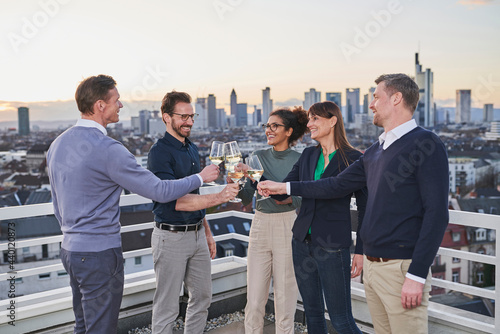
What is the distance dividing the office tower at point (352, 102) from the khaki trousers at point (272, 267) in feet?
132

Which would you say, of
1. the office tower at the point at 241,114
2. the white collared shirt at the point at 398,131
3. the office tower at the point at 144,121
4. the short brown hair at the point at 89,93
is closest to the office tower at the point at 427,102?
the office tower at the point at 241,114

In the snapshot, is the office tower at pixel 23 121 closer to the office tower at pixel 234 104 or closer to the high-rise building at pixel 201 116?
the high-rise building at pixel 201 116

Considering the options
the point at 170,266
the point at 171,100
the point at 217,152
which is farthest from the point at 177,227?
the point at 171,100

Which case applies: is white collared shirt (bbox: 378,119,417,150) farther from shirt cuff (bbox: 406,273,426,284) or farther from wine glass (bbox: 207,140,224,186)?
wine glass (bbox: 207,140,224,186)

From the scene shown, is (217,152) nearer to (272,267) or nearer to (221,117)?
(272,267)

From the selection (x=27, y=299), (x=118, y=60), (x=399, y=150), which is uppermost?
(x=118, y=60)

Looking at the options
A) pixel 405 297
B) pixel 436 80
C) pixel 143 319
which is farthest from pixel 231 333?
pixel 436 80

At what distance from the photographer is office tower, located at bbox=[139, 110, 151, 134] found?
94.5ft

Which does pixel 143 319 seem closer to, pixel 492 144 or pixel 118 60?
pixel 118 60

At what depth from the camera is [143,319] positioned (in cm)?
322

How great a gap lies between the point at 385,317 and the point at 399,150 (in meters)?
0.69

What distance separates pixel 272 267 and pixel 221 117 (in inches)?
1412

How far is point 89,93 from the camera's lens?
186 centimetres

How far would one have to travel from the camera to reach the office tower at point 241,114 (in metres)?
41.5
